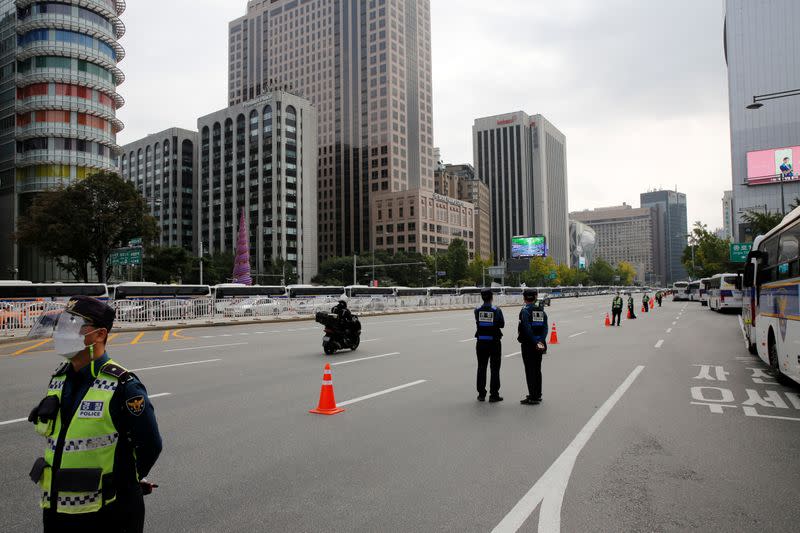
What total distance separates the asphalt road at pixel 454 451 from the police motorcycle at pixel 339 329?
2.88m

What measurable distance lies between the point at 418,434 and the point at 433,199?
473 feet

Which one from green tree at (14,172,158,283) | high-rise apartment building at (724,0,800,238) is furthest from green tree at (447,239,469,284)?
green tree at (14,172,158,283)

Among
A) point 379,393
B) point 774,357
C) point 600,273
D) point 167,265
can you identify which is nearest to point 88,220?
point 167,265

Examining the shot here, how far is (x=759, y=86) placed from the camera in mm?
89812

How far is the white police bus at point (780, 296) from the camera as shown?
860 cm

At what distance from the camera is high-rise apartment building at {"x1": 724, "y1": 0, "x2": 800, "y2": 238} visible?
85.6 meters

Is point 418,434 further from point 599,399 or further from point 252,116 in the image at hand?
point 252,116

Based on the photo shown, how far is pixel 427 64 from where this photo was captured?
16575cm

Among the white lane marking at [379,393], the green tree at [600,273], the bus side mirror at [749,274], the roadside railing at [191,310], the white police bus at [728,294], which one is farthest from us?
the green tree at [600,273]

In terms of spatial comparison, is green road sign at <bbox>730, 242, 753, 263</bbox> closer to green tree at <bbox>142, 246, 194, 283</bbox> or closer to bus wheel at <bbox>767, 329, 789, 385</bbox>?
bus wheel at <bbox>767, 329, 789, 385</bbox>

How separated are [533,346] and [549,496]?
3.87 meters

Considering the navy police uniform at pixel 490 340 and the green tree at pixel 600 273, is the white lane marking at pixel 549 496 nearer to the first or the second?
the navy police uniform at pixel 490 340

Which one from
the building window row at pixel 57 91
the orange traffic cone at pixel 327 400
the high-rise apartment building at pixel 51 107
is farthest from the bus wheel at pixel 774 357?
the building window row at pixel 57 91

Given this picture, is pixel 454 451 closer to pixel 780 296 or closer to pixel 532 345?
pixel 532 345
